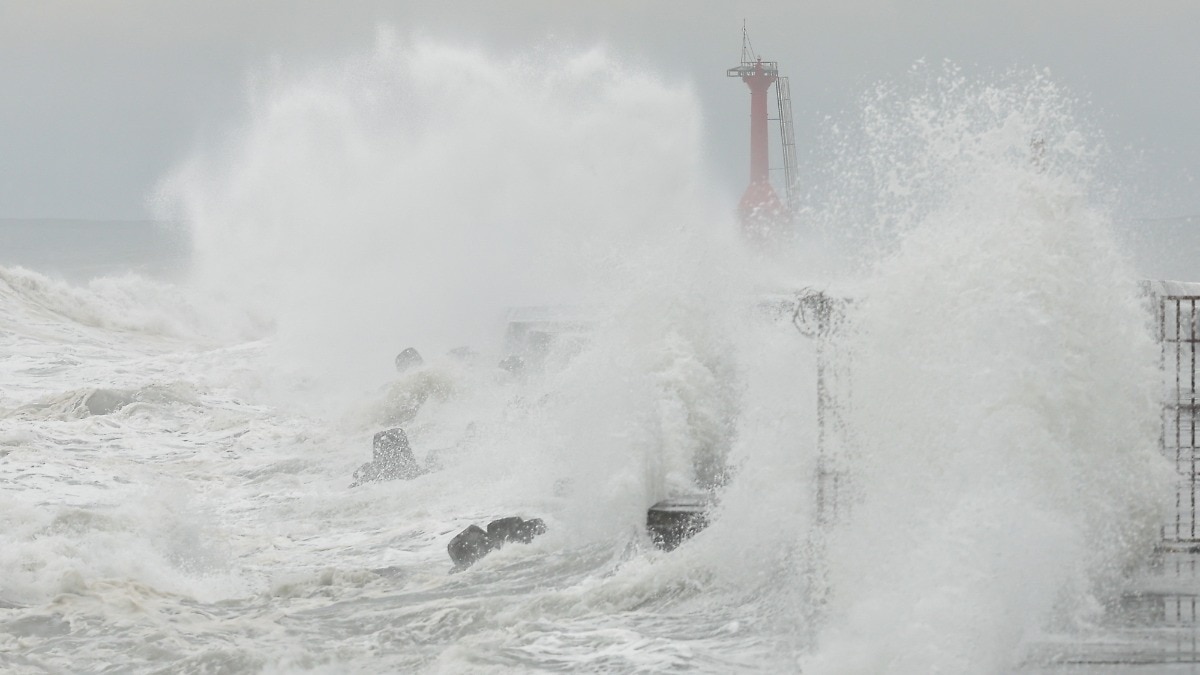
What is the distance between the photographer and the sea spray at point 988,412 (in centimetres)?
537

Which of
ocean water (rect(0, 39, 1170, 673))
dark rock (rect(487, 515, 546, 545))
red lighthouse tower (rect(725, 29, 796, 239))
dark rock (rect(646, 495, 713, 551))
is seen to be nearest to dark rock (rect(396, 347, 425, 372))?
ocean water (rect(0, 39, 1170, 673))

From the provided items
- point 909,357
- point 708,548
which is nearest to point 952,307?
point 909,357

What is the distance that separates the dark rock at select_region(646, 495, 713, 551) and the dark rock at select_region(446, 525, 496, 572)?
1.06 metres

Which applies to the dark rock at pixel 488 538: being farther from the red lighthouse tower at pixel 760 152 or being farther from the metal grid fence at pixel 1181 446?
the red lighthouse tower at pixel 760 152

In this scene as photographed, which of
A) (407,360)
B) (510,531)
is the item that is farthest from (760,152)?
(510,531)

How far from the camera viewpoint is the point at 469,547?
27.7ft

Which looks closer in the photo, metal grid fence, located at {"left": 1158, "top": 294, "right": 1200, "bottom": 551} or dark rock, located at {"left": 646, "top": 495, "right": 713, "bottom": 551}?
metal grid fence, located at {"left": 1158, "top": 294, "right": 1200, "bottom": 551}

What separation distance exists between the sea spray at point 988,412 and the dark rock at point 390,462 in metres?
5.63

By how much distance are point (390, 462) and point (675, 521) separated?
4.92 m

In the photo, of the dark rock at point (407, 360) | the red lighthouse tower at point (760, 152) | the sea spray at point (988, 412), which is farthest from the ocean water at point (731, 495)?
the red lighthouse tower at point (760, 152)

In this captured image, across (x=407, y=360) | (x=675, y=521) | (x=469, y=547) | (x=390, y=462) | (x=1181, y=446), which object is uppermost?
(x=407, y=360)

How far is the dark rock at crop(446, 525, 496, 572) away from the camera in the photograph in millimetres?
8375

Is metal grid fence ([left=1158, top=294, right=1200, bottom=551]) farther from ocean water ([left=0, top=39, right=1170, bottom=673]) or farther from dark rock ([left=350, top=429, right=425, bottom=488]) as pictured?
dark rock ([left=350, top=429, right=425, bottom=488])

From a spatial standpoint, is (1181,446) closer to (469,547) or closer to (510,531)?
(510,531)
